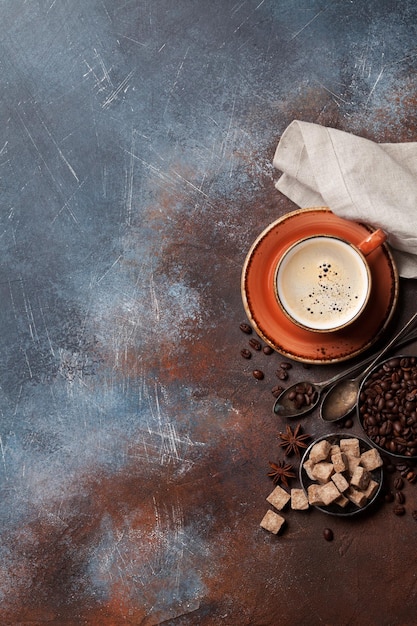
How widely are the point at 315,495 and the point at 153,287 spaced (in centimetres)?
108

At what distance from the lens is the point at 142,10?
3115mm

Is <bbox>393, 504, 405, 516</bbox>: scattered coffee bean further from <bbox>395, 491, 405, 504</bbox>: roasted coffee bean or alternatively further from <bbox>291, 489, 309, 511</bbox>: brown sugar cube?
<bbox>291, 489, 309, 511</bbox>: brown sugar cube

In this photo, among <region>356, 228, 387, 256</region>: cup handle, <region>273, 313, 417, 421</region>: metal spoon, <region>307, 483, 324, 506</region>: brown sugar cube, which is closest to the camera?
<region>356, 228, 387, 256</region>: cup handle

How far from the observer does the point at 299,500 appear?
115 inches

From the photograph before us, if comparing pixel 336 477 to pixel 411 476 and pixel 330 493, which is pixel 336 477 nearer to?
pixel 330 493

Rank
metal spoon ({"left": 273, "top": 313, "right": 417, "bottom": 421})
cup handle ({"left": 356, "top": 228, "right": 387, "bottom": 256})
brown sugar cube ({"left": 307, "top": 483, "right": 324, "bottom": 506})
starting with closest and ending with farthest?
cup handle ({"left": 356, "top": 228, "right": 387, "bottom": 256}) → brown sugar cube ({"left": 307, "top": 483, "right": 324, "bottom": 506}) → metal spoon ({"left": 273, "top": 313, "right": 417, "bottom": 421})

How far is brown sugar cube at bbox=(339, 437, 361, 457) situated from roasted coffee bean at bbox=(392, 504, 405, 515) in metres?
0.28

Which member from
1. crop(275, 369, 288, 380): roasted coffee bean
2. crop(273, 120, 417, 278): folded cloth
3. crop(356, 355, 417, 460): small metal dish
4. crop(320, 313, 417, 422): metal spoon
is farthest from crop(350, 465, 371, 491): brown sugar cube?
crop(273, 120, 417, 278): folded cloth

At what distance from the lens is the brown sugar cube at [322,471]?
9.28 ft

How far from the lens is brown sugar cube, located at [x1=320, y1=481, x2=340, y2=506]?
9.20ft

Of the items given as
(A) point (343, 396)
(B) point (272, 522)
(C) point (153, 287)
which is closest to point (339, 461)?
(A) point (343, 396)

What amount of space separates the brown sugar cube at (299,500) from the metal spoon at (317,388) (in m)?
0.31

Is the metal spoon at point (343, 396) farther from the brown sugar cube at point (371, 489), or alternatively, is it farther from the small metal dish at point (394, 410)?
the brown sugar cube at point (371, 489)

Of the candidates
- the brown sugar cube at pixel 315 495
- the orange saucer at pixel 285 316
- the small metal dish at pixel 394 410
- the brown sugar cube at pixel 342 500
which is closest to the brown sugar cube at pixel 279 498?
the brown sugar cube at pixel 315 495
